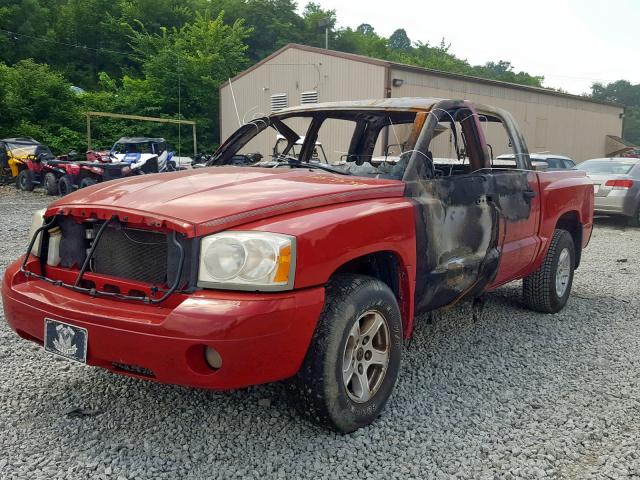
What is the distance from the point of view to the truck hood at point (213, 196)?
98.2 inches

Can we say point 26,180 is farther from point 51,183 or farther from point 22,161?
point 51,183

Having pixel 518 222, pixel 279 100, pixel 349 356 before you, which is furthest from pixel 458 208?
pixel 279 100

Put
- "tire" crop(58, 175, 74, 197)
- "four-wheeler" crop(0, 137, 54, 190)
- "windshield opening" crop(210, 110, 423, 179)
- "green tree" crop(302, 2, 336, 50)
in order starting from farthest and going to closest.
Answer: "green tree" crop(302, 2, 336, 50) < "four-wheeler" crop(0, 137, 54, 190) < "tire" crop(58, 175, 74, 197) < "windshield opening" crop(210, 110, 423, 179)

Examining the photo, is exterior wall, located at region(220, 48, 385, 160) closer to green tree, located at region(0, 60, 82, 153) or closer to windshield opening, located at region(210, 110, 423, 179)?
green tree, located at region(0, 60, 82, 153)

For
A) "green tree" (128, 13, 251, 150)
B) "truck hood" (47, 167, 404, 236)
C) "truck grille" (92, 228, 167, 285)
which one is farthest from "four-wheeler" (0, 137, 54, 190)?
"truck grille" (92, 228, 167, 285)

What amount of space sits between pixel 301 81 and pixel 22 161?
9.08m

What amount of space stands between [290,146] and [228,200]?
7.06 feet

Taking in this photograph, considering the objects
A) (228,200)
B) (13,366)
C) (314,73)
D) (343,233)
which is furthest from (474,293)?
(314,73)

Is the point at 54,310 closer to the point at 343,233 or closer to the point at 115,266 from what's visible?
the point at 115,266

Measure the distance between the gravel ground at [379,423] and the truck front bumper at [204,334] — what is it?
421 mm

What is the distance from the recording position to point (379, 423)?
2943mm

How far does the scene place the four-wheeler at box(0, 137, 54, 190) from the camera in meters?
16.7

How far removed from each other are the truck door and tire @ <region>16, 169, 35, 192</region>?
15.5 m

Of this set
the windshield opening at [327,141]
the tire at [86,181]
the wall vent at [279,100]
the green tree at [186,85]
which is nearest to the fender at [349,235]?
the windshield opening at [327,141]
